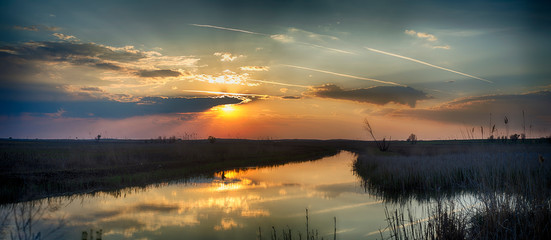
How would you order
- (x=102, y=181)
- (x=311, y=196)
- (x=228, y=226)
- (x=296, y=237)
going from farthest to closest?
(x=102, y=181), (x=311, y=196), (x=228, y=226), (x=296, y=237)

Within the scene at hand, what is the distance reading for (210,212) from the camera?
12.2m

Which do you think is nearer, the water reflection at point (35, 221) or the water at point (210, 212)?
the water reflection at point (35, 221)

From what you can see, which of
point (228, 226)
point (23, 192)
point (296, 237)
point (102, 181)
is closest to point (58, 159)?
point (102, 181)

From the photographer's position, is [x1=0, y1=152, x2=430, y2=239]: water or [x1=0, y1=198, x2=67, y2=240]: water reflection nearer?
[x1=0, y1=198, x2=67, y2=240]: water reflection

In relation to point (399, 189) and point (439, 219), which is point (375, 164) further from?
point (439, 219)

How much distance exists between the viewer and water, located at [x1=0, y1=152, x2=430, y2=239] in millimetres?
9727

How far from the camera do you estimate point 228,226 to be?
1039cm

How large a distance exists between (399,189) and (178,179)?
43.3 feet

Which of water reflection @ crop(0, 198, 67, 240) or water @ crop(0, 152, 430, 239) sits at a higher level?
water reflection @ crop(0, 198, 67, 240)

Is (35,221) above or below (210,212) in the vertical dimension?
above

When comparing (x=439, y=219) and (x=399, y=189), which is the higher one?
(x=439, y=219)

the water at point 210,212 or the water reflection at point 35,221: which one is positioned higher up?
the water reflection at point 35,221

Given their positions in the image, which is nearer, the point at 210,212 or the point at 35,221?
the point at 35,221

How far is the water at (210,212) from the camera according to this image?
9.73m
